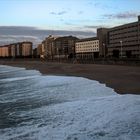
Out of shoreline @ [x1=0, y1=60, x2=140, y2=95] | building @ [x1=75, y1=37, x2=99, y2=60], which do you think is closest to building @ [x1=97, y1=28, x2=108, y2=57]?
building @ [x1=75, y1=37, x2=99, y2=60]

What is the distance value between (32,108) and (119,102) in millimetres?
4030

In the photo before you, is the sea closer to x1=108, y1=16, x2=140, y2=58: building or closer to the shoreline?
the shoreline

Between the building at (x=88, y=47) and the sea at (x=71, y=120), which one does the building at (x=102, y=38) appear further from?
the sea at (x=71, y=120)

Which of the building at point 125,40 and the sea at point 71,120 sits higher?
the building at point 125,40

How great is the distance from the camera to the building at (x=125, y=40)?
134 meters

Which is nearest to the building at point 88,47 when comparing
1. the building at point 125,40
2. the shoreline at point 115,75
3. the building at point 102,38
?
→ the building at point 102,38

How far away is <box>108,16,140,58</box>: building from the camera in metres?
134

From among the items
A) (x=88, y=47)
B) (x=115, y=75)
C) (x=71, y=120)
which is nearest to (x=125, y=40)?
(x=88, y=47)

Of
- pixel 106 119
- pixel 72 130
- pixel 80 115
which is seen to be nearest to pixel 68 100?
pixel 80 115

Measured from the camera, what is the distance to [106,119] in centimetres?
1360

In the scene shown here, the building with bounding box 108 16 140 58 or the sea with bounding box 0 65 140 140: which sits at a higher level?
the building with bounding box 108 16 140 58

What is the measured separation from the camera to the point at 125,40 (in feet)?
481

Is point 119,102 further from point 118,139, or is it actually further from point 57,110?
point 118,139

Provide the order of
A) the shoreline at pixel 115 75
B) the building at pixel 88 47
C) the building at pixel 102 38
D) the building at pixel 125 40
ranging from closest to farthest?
the shoreline at pixel 115 75, the building at pixel 125 40, the building at pixel 102 38, the building at pixel 88 47
